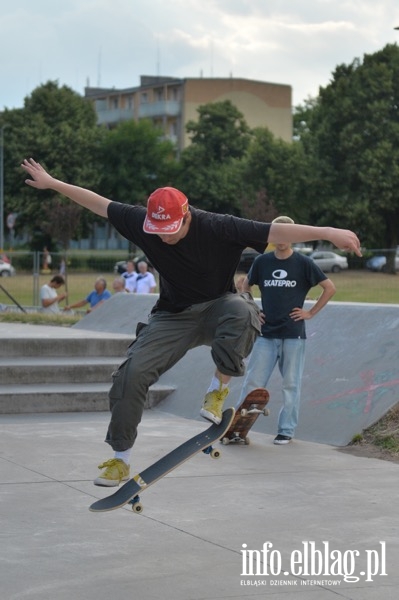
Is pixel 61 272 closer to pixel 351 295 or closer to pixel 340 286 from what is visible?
pixel 340 286

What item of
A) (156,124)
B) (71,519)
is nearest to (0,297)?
(71,519)

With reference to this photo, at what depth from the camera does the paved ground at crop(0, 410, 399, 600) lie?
5.08 metres

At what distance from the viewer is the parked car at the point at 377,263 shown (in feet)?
69.5

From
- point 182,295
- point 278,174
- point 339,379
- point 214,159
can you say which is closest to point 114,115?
point 214,159

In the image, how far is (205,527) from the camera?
629 centimetres

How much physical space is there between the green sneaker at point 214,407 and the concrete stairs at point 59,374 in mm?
5048

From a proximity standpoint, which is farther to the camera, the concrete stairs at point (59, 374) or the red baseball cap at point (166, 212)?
the concrete stairs at point (59, 374)

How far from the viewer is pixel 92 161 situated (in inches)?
3009

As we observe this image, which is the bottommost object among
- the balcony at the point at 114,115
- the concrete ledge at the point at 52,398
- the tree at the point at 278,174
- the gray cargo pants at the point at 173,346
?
the concrete ledge at the point at 52,398

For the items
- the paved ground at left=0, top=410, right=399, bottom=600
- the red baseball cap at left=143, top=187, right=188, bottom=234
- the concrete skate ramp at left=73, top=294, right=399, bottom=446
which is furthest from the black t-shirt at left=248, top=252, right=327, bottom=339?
the red baseball cap at left=143, top=187, right=188, bottom=234

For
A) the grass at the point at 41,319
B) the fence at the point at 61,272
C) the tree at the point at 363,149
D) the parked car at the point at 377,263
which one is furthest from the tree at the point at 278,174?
the grass at the point at 41,319

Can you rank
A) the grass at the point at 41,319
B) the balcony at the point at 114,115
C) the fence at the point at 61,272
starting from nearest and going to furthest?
the grass at the point at 41,319, the fence at the point at 61,272, the balcony at the point at 114,115

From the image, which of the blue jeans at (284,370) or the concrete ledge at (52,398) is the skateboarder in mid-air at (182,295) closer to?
the blue jeans at (284,370)

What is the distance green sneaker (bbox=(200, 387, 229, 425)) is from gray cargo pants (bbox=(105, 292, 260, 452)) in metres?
0.23
